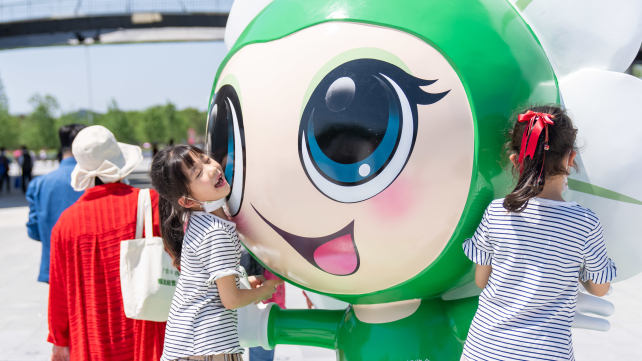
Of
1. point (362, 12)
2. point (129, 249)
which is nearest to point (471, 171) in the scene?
point (362, 12)

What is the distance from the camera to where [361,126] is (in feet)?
5.29

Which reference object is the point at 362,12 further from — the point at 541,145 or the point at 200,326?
the point at 200,326

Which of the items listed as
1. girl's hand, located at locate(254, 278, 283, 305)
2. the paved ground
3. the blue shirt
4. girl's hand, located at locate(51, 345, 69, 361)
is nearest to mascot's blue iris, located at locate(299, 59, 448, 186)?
girl's hand, located at locate(254, 278, 283, 305)

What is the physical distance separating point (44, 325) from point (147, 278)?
10.7 feet

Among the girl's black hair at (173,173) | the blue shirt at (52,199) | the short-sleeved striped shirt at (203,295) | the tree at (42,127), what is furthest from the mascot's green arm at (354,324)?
the tree at (42,127)

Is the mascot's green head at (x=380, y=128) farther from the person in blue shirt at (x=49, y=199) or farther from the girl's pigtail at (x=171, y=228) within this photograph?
the person in blue shirt at (x=49, y=199)

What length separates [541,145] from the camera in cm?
151

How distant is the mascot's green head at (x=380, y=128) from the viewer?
161 centimetres

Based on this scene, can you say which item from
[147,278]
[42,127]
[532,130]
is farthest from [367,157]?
[42,127]

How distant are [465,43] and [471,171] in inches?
16.3

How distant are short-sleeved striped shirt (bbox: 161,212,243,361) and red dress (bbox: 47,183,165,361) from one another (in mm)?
503

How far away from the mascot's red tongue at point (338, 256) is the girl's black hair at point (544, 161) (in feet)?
1.67

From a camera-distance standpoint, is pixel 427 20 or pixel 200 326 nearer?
pixel 427 20

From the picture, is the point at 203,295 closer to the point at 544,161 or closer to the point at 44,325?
the point at 544,161
